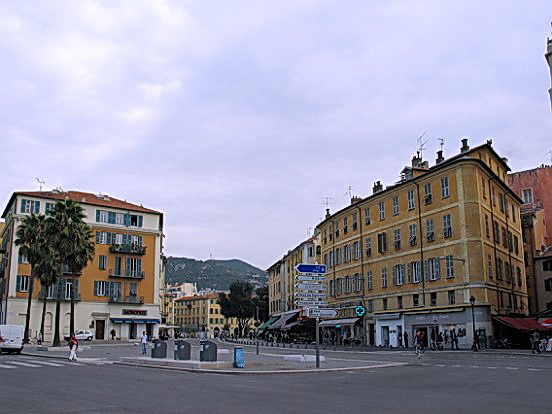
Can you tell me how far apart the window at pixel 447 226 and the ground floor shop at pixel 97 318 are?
38.7 m

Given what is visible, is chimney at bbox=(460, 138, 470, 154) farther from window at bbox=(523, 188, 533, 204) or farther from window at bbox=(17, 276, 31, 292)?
window at bbox=(17, 276, 31, 292)

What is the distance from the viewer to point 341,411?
11789 mm

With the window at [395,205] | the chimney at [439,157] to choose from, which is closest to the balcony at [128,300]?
the window at [395,205]

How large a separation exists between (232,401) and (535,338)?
101 feet

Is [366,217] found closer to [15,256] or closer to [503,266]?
[503,266]

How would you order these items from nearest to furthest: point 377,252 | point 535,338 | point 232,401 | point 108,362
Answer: point 232,401
point 108,362
point 535,338
point 377,252

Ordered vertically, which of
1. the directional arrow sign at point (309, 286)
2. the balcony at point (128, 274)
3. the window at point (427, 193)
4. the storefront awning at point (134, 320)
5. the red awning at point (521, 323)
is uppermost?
the window at point (427, 193)

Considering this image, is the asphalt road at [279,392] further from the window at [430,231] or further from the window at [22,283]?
the window at [22,283]

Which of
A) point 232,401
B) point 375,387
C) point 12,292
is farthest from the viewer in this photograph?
point 12,292

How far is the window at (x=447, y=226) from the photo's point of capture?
153ft

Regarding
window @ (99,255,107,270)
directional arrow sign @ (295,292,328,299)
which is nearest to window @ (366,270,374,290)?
directional arrow sign @ (295,292,328,299)

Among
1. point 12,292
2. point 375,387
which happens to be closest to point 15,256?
point 12,292

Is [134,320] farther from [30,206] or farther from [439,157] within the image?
[439,157]

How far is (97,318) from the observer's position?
73.2 meters
